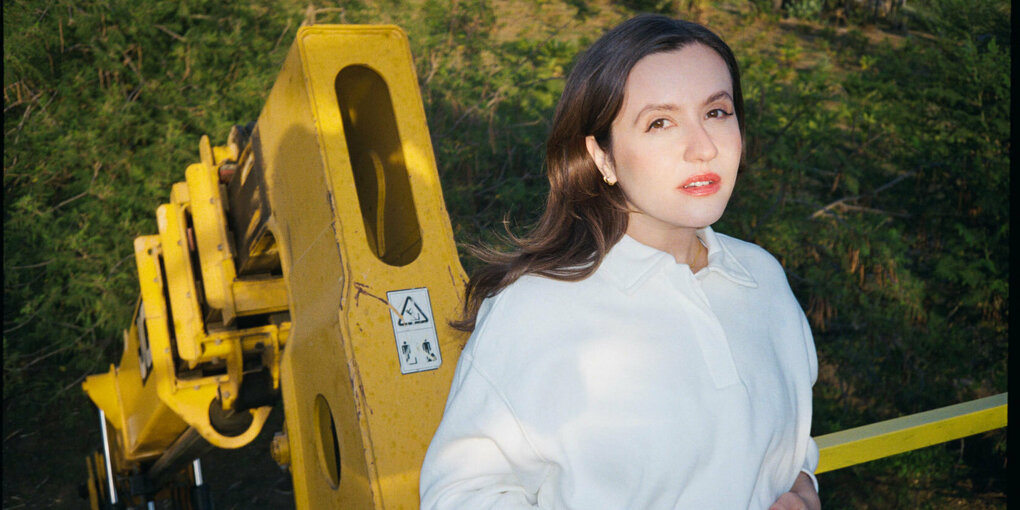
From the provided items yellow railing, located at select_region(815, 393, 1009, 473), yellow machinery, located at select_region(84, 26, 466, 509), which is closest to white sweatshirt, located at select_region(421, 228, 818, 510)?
yellow machinery, located at select_region(84, 26, 466, 509)

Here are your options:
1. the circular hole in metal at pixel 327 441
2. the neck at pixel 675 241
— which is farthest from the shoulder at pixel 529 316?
the circular hole in metal at pixel 327 441

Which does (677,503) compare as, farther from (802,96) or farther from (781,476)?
(802,96)

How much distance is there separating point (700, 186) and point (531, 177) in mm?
4156

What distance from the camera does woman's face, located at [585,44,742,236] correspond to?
4.13ft

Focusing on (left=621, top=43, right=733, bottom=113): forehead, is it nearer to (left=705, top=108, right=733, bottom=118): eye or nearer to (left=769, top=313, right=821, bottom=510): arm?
(left=705, top=108, right=733, bottom=118): eye

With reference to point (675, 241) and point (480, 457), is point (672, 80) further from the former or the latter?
→ point (480, 457)

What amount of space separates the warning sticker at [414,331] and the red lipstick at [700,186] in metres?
0.74

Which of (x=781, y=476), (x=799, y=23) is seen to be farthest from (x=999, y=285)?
(x=781, y=476)

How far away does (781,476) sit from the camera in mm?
1336

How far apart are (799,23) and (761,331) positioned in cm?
707

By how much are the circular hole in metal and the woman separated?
2.00ft

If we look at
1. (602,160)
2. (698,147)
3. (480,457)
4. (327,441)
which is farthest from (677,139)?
(327,441)

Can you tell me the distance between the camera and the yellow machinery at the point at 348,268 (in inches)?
67.4

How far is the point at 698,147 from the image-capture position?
1245mm
